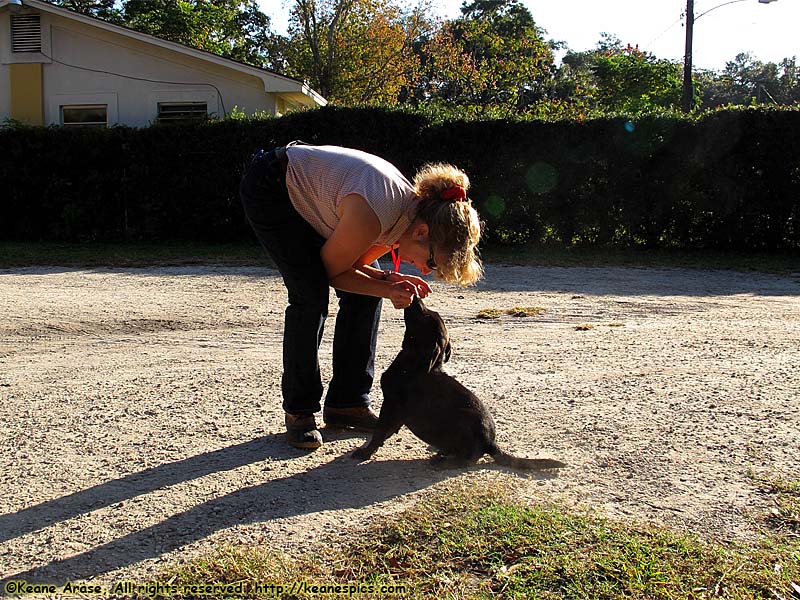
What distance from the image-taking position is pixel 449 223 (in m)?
3.44

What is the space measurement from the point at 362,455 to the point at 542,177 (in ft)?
37.1

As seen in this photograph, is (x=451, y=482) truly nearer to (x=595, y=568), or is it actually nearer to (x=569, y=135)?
(x=595, y=568)

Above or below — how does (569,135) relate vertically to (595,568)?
above

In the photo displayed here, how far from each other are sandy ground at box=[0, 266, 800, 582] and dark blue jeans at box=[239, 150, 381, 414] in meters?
0.36

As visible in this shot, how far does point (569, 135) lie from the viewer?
47.1 ft

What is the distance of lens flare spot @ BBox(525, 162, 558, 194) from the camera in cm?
1442

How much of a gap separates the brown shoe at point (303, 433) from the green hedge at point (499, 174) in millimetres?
10841

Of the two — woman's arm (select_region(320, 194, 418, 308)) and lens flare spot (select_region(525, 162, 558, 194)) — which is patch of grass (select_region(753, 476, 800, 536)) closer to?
woman's arm (select_region(320, 194, 418, 308))

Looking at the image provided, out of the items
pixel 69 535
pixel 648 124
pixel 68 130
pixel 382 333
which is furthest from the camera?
pixel 68 130

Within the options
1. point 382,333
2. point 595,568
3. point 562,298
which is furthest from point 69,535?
point 562,298

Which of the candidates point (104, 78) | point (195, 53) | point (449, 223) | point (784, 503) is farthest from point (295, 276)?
point (104, 78)

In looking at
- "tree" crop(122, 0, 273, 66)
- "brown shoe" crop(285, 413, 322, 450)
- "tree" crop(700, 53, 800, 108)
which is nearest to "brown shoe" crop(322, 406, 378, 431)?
"brown shoe" crop(285, 413, 322, 450)

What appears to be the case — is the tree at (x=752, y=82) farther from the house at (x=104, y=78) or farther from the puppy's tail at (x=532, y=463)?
the puppy's tail at (x=532, y=463)

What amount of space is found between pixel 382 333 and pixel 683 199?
9158mm
